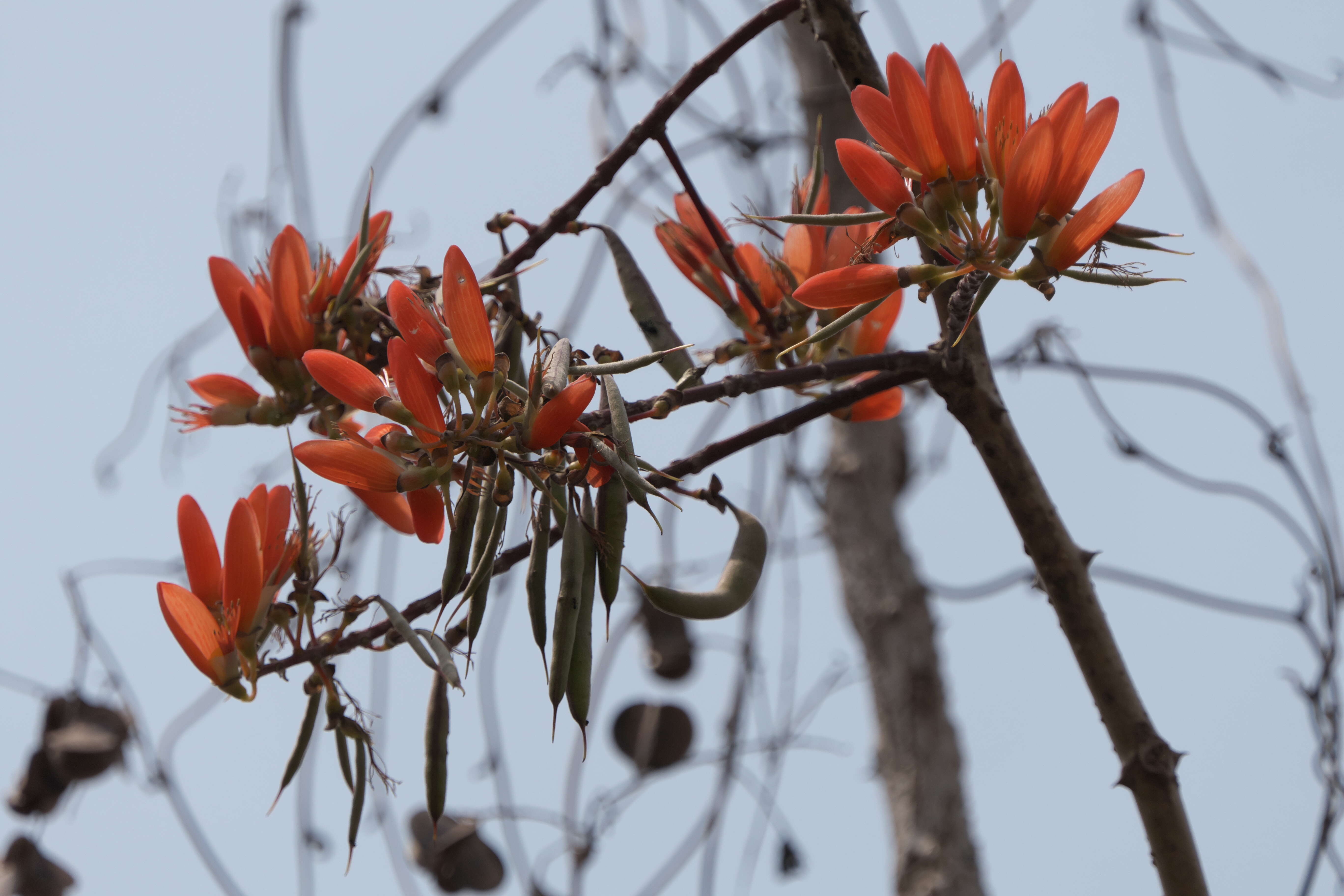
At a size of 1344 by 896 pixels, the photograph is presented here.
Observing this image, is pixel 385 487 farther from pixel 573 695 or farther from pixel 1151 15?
pixel 1151 15

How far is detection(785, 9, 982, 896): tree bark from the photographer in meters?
1.33

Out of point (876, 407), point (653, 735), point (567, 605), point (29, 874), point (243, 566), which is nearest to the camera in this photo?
point (567, 605)

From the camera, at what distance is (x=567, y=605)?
0.43 meters

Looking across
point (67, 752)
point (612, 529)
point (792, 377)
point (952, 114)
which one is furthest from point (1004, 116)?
point (67, 752)

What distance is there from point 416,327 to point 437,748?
0.20m

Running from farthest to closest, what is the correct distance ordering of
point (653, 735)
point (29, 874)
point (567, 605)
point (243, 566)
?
1. point (653, 735)
2. point (29, 874)
3. point (243, 566)
4. point (567, 605)

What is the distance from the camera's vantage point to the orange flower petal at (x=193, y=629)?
1.75 feet

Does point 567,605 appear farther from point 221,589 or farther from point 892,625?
point 892,625

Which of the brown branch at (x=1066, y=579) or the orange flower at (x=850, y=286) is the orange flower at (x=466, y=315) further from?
the brown branch at (x=1066, y=579)

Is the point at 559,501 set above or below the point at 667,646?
below

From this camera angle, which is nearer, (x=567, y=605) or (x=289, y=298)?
(x=567, y=605)

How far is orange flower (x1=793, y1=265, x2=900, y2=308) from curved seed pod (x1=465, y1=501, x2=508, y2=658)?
170 millimetres

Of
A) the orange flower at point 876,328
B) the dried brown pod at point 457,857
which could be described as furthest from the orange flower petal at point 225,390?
the dried brown pod at point 457,857

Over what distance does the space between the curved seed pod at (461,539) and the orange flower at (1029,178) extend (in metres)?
→ 0.27
